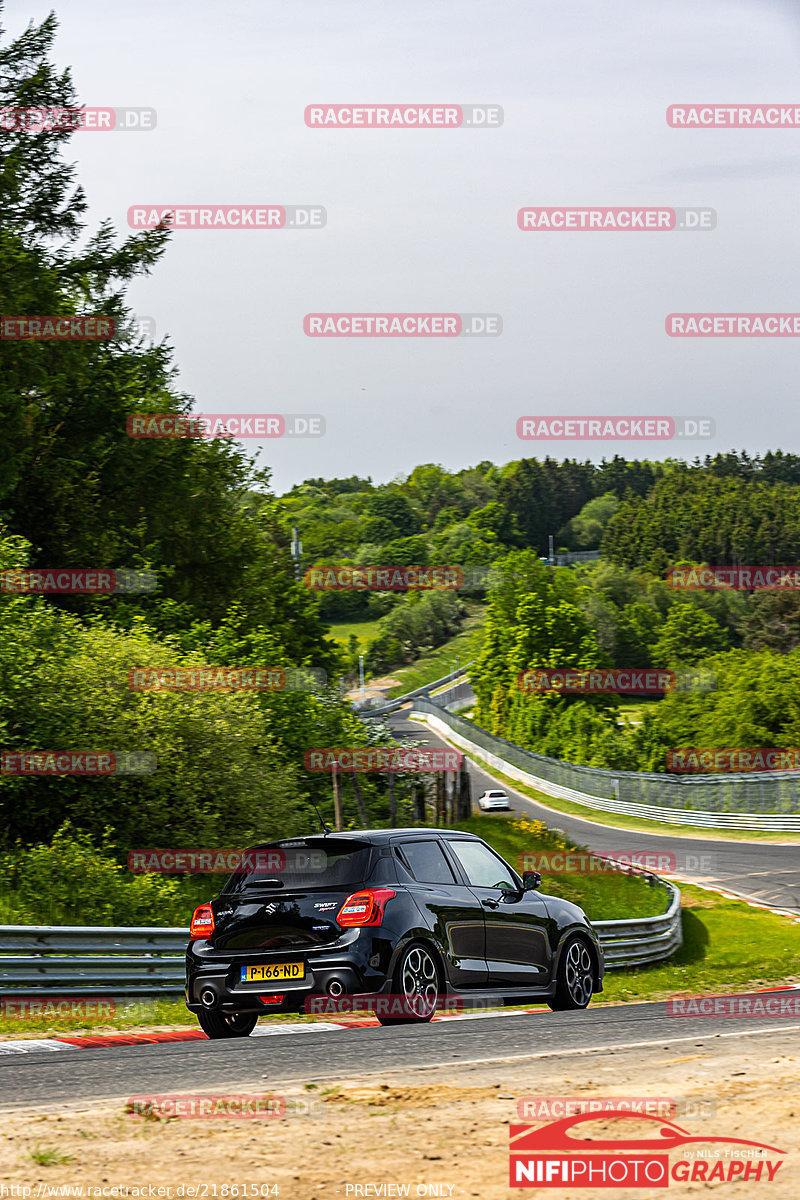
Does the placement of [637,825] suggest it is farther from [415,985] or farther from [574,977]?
[415,985]

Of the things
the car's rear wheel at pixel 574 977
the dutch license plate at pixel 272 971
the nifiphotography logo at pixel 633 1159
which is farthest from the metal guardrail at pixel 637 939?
the nifiphotography logo at pixel 633 1159

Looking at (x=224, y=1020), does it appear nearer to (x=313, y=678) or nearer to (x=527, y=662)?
(x=313, y=678)

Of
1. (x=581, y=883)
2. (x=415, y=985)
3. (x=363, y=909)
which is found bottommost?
(x=581, y=883)

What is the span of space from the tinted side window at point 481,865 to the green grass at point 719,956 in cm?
389

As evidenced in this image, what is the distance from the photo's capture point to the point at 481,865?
10781 millimetres

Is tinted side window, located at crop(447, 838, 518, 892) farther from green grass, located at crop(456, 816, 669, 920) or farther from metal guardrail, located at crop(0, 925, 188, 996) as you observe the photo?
green grass, located at crop(456, 816, 669, 920)

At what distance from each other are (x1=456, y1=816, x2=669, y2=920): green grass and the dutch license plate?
16.4m

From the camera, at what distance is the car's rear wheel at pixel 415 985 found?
945 centimetres

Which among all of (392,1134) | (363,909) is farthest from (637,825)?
(392,1134)

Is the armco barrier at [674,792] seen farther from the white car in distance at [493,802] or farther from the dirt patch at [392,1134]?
the dirt patch at [392,1134]

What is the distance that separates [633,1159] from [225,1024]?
530 centimetres

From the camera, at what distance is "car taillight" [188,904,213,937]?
32.2 ft

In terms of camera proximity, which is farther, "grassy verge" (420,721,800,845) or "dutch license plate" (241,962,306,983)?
"grassy verge" (420,721,800,845)

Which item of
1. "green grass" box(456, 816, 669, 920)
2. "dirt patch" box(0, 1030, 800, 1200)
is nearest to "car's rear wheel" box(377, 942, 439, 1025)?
"dirt patch" box(0, 1030, 800, 1200)
